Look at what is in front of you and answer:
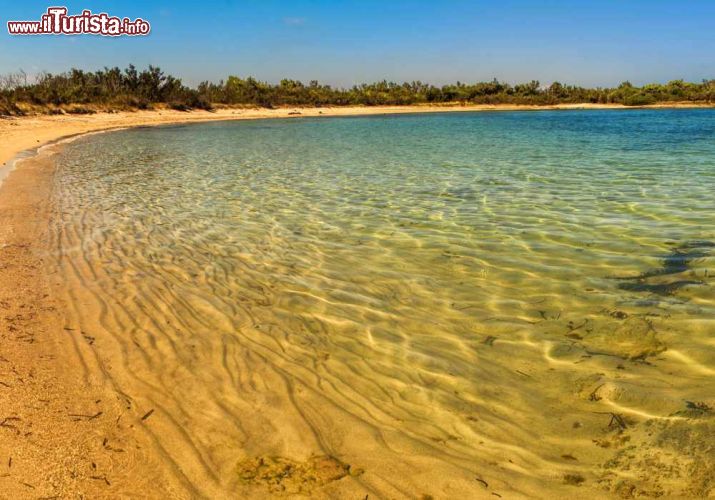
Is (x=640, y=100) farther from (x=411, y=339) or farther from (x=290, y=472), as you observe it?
(x=290, y=472)

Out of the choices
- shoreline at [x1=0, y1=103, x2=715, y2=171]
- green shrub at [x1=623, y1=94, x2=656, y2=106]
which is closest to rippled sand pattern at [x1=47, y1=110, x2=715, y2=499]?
shoreline at [x1=0, y1=103, x2=715, y2=171]

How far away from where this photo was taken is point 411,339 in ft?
12.7

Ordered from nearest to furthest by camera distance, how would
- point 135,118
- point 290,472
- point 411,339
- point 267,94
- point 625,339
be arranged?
point 290,472 < point 625,339 < point 411,339 < point 135,118 < point 267,94

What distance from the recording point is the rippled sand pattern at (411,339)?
2.48 meters

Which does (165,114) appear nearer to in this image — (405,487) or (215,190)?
(215,190)

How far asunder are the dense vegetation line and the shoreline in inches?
60.6

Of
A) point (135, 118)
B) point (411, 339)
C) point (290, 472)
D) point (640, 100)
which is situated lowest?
point (290, 472)

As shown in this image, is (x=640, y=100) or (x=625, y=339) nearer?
(x=625, y=339)

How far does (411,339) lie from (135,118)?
43.1m

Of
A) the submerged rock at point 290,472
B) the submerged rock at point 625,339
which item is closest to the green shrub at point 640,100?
the submerged rock at point 625,339

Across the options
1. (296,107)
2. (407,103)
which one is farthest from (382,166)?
(407,103)

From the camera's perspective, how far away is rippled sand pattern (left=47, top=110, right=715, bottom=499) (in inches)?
97.5

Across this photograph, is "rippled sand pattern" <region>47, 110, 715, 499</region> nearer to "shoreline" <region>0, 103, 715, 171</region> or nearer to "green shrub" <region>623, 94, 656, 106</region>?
"shoreline" <region>0, 103, 715, 171</region>

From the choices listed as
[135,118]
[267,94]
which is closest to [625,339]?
[135,118]
